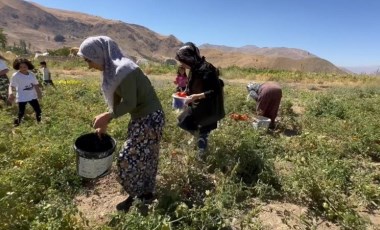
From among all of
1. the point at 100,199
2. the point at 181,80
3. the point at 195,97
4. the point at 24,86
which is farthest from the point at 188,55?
the point at 181,80

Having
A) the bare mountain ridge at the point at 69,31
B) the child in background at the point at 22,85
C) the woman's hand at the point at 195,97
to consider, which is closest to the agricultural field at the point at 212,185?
the woman's hand at the point at 195,97

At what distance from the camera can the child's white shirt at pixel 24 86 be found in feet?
21.2

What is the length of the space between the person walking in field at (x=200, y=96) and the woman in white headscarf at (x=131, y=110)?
1016 millimetres

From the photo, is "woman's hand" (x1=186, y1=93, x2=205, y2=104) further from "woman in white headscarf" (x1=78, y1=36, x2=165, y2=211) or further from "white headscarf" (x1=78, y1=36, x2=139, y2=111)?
"white headscarf" (x1=78, y1=36, x2=139, y2=111)

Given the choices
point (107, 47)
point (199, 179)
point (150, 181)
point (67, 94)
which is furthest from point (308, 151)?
point (67, 94)

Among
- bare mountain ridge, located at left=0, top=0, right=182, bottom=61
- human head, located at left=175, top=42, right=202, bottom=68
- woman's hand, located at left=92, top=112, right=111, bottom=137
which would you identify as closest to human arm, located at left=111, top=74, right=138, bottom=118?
woman's hand, located at left=92, top=112, right=111, bottom=137

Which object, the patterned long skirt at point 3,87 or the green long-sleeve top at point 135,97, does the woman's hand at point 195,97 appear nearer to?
the green long-sleeve top at point 135,97

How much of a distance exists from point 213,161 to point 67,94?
594 centimetres

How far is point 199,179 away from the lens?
13.5 ft

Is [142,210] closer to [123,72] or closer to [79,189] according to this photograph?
[79,189]

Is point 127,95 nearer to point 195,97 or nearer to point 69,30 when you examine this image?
point 195,97

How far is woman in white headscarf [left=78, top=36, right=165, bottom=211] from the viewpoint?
3.00 meters

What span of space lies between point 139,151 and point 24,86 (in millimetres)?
4018

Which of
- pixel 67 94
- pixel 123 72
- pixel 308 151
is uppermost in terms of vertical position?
pixel 123 72
